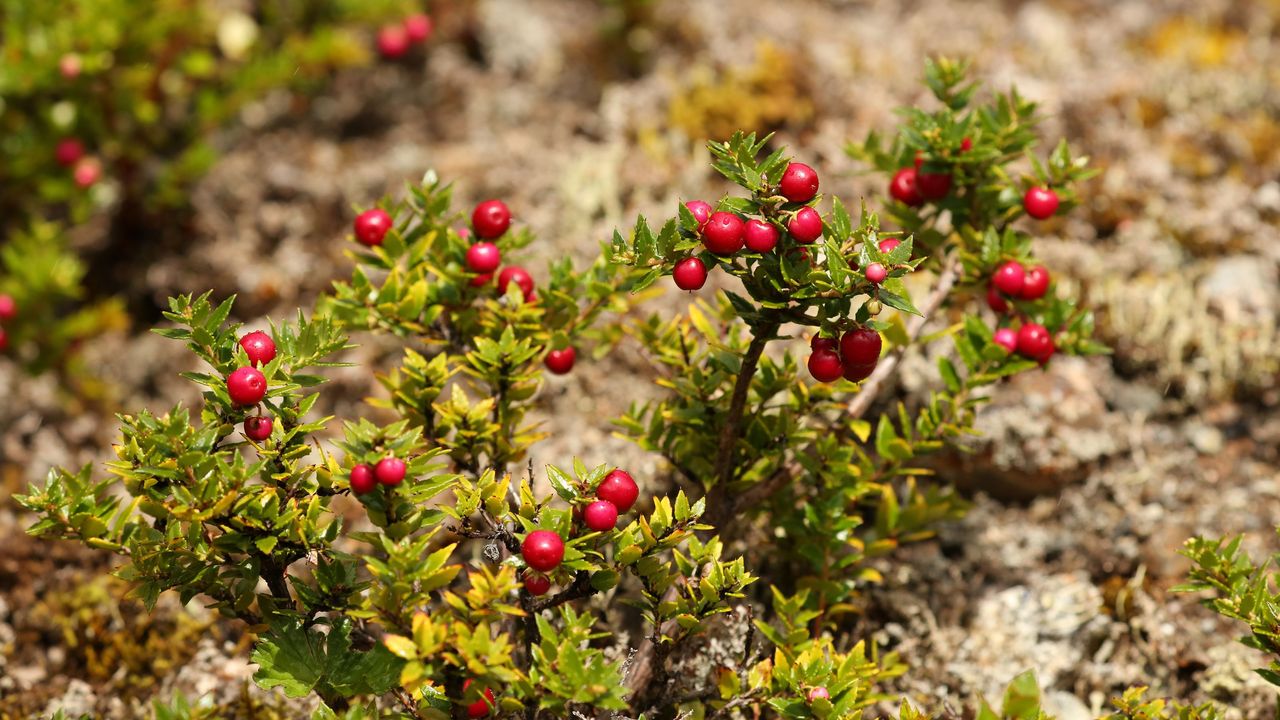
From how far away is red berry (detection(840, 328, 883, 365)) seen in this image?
3117 mm

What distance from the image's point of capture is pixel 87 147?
6.88 metres

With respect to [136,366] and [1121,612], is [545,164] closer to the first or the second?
[136,366]

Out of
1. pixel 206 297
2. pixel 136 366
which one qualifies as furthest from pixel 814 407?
pixel 136 366

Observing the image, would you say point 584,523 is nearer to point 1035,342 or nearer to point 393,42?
point 1035,342

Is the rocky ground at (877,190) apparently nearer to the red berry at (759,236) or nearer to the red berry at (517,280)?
the red berry at (517,280)

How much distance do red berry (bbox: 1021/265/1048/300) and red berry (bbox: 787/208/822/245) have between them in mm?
1410

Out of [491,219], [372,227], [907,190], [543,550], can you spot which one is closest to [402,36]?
[372,227]

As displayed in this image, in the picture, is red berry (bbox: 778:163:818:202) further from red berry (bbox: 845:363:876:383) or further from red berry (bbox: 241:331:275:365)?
red berry (bbox: 241:331:275:365)

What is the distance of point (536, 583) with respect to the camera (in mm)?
3387

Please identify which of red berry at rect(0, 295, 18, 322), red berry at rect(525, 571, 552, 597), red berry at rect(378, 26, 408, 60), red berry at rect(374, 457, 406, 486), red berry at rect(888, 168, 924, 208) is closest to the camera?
red berry at rect(374, 457, 406, 486)

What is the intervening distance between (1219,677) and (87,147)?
7507 millimetres


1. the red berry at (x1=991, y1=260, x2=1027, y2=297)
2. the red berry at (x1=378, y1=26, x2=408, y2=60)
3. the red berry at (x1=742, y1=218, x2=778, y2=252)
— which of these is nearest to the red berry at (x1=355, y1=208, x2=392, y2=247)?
the red berry at (x1=742, y1=218, x2=778, y2=252)

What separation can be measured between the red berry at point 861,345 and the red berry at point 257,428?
1944mm

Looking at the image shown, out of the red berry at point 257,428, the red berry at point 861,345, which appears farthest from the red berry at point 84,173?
the red berry at point 861,345
